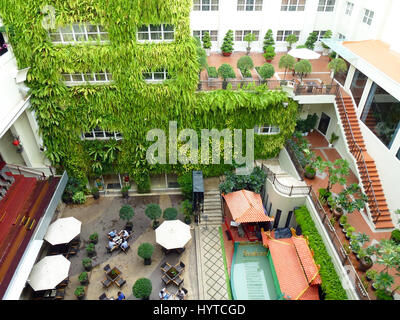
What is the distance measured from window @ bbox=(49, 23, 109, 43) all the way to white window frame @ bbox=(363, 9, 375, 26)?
22574 millimetres

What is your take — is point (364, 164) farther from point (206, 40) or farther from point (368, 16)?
point (206, 40)

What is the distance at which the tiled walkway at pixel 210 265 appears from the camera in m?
19.6

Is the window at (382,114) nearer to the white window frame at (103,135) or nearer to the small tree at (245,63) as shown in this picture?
the small tree at (245,63)

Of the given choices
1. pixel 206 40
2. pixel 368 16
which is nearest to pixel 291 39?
pixel 368 16

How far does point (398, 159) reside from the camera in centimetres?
1944

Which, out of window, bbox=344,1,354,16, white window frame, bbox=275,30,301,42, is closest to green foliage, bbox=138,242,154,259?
white window frame, bbox=275,30,301,42

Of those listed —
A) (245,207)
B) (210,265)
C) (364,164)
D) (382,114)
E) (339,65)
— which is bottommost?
(210,265)

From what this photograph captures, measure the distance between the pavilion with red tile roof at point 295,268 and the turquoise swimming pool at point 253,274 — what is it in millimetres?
838

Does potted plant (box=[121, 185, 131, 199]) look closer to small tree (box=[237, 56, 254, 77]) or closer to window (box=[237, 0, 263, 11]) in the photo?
small tree (box=[237, 56, 254, 77])

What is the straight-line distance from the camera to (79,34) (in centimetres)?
2005

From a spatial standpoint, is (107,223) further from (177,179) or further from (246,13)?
(246,13)

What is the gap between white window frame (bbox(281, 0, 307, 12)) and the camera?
31109 millimetres

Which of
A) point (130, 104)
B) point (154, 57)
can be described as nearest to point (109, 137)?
point (130, 104)

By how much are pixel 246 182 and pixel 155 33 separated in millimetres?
13023
